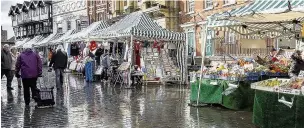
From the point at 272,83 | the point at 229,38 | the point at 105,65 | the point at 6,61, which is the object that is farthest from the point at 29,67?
the point at 229,38

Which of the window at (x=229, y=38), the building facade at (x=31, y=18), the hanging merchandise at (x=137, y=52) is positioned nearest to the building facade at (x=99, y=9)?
the building facade at (x=31, y=18)

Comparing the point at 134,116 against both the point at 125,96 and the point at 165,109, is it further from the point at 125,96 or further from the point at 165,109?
the point at 125,96

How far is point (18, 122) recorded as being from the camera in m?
9.36

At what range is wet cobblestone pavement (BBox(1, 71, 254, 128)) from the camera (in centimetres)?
911

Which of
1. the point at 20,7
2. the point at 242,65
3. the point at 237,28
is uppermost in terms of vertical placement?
the point at 20,7

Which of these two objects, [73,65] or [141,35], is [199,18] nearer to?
[73,65]

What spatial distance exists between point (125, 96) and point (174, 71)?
5786 mm

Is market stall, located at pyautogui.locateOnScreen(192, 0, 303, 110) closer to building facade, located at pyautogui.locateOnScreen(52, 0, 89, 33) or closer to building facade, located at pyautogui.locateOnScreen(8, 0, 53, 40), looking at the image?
building facade, located at pyautogui.locateOnScreen(52, 0, 89, 33)

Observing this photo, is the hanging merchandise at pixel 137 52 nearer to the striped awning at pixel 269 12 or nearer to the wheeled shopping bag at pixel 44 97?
the wheeled shopping bag at pixel 44 97

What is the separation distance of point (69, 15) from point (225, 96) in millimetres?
42987

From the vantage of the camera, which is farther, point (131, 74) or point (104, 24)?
point (104, 24)

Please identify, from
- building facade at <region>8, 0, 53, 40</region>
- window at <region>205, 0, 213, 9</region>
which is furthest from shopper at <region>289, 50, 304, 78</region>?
building facade at <region>8, 0, 53, 40</region>

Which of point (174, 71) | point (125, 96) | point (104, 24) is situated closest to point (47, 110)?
point (125, 96)

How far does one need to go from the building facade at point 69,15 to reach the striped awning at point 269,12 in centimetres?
3573
